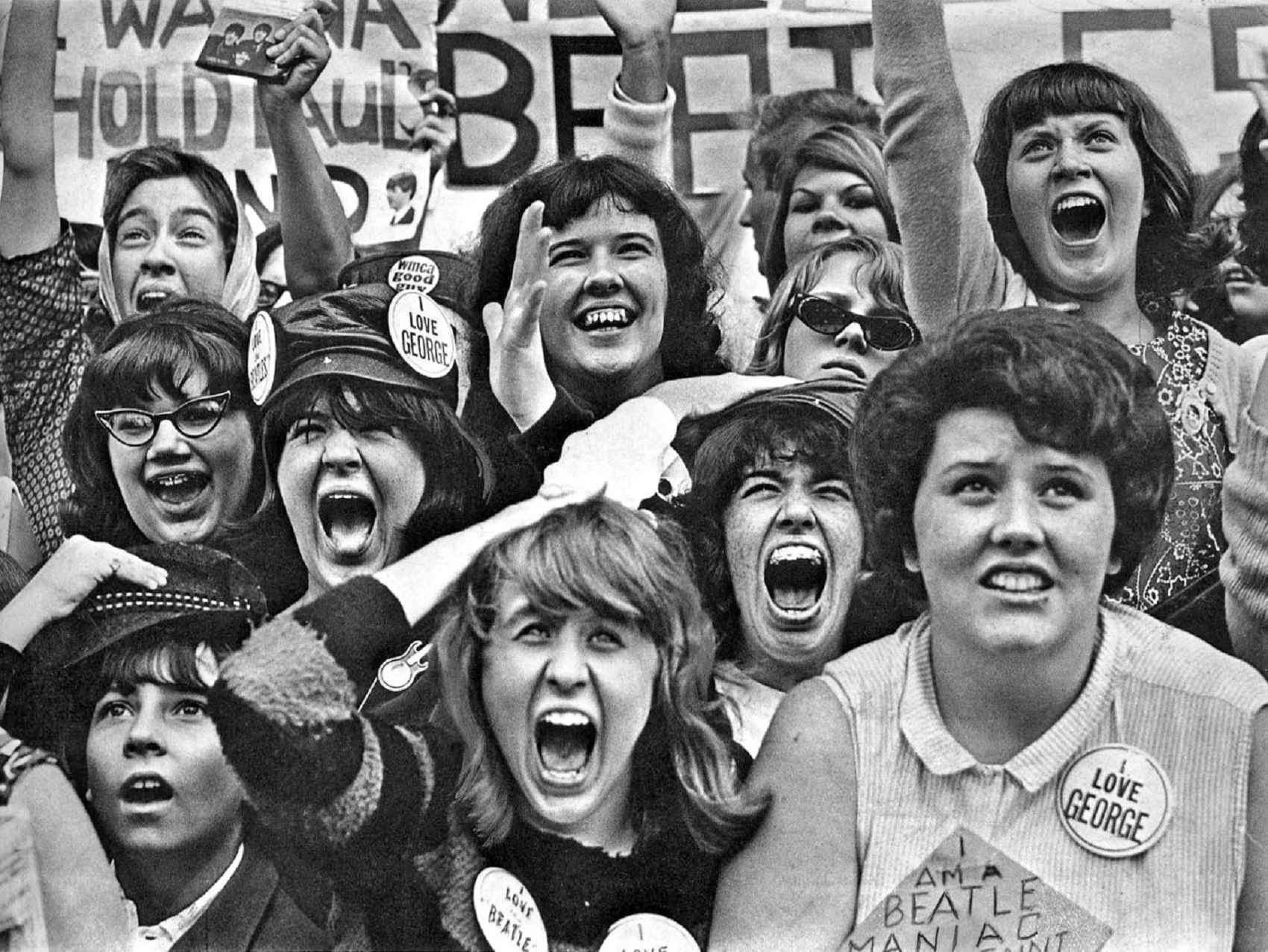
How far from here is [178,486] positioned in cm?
402

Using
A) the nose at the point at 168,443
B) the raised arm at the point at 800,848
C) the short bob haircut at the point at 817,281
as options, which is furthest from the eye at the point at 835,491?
the nose at the point at 168,443

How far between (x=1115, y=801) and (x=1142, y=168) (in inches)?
52.9

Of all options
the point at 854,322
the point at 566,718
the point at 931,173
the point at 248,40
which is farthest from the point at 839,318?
the point at 248,40

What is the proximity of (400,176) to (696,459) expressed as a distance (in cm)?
95

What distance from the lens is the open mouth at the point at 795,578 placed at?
3.72m

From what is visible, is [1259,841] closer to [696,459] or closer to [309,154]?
[696,459]

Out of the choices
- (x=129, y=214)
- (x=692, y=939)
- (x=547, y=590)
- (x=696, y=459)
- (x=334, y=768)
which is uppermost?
(x=129, y=214)

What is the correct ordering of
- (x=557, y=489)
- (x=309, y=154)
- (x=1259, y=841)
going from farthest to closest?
1. (x=309, y=154)
2. (x=557, y=489)
3. (x=1259, y=841)

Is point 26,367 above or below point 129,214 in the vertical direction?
below

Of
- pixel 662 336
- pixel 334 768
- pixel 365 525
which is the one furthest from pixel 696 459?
pixel 334 768

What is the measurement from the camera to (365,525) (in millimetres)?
3863

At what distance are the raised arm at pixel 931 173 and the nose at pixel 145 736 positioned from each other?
1.81m

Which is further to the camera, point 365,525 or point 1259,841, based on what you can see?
point 365,525

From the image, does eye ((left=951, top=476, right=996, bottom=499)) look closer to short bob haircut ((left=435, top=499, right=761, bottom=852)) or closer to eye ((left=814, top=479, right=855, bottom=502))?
eye ((left=814, top=479, right=855, bottom=502))
